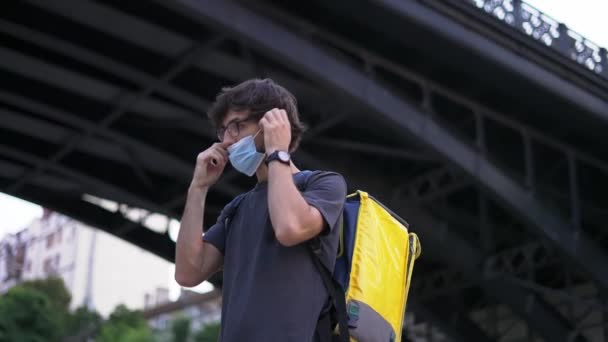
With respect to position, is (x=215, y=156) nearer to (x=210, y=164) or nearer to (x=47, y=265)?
(x=210, y=164)

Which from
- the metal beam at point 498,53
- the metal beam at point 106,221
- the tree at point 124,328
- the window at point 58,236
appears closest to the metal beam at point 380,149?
the metal beam at point 498,53

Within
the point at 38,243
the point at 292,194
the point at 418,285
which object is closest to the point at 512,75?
the point at 418,285

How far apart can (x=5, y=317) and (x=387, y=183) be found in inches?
293

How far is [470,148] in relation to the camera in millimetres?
17906

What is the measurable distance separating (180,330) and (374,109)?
228 inches

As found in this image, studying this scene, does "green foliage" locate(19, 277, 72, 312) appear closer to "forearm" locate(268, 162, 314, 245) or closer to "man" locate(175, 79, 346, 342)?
"man" locate(175, 79, 346, 342)

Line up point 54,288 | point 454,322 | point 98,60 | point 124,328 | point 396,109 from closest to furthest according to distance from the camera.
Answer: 1. point 396,109
2. point 98,60
3. point 124,328
4. point 454,322
5. point 54,288

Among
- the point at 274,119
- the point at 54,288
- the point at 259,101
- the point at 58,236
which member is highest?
the point at 58,236

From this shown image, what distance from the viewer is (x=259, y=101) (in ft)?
12.1

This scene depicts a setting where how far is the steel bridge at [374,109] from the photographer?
16844mm

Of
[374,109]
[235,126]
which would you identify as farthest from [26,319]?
[235,126]

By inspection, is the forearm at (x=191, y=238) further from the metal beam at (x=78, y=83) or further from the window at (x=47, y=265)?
the window at (x=47, y=265)

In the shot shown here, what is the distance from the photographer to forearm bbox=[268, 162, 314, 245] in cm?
337

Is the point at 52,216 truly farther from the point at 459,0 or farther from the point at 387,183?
the point at 459,0
